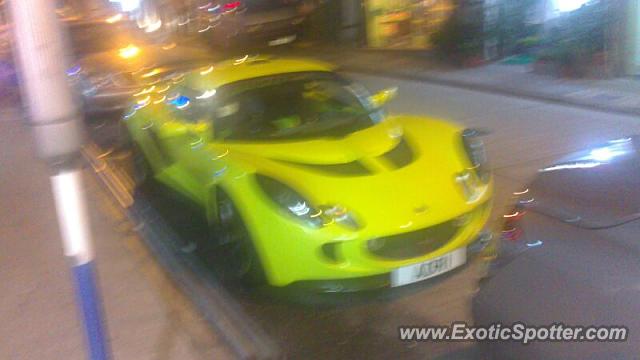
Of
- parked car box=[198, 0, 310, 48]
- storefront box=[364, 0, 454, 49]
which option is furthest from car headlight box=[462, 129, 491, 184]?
parked car box=[198, 0, 310, 48]

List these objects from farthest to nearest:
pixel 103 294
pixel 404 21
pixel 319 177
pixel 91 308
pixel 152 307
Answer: pixel 404 21
pixel 103 294
pixel 152 307
pixel 319 177
pixel 91 308

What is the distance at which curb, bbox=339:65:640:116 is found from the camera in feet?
34.4

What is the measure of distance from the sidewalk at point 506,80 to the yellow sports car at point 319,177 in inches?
213

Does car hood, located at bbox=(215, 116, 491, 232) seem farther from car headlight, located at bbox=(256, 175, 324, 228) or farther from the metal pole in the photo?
the metal pole

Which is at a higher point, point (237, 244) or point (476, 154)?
point (476, 154)

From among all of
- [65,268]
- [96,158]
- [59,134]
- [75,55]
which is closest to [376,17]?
[75,55]

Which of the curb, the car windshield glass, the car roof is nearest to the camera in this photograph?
the car windshield glass

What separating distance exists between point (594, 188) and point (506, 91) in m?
9.19

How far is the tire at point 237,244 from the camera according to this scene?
504 centimetres

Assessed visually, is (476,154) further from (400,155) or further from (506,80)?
(506,80)

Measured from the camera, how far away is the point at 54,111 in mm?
3277

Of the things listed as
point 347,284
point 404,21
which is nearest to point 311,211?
point 347,284

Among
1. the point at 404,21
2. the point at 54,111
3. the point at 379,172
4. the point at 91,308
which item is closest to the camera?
the point at 54,111

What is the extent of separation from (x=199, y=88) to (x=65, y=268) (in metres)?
1.72
